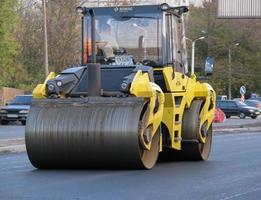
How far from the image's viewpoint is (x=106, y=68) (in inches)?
585

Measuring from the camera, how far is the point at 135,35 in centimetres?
1593

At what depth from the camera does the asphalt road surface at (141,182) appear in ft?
35.7

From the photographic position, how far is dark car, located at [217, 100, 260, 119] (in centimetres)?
5678

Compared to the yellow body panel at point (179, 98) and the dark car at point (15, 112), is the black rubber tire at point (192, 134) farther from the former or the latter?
the dark car at point (15, 112)

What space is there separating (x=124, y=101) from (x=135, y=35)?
2725 mm

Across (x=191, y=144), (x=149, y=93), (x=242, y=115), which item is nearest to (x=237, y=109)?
(x=242, y=115)

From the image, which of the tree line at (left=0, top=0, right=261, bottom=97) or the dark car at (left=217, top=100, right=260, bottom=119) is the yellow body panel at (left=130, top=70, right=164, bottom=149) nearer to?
the tree line at (left=0, top=0, right=261, bottom=97)

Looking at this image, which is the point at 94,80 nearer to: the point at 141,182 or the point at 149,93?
the point at 149,93

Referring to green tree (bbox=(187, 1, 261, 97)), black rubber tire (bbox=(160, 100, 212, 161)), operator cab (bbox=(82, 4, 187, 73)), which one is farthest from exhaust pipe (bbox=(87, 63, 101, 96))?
green tree (bbox=(187, 1, 261, 97))

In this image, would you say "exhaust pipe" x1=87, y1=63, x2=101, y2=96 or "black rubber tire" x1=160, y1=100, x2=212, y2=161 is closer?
"exhaust pipe" x1=87, y1=63, x2=101, y2=96

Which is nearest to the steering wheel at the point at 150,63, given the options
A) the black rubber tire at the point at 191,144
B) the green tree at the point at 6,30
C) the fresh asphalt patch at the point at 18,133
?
the black rubber tire at the point at 191,144

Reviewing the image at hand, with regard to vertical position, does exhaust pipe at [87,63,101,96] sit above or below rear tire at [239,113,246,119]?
above

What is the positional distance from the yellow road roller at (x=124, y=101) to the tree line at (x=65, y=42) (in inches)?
339

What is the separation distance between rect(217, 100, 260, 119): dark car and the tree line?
1051 cm
